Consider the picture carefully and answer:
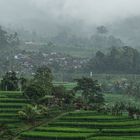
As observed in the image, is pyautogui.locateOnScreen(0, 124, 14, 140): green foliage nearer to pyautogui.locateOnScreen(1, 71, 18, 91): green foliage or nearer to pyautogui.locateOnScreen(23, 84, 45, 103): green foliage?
pyautogui.locateOnScreen(23, 84, 45, 103): green foliage

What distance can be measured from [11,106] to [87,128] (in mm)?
9613

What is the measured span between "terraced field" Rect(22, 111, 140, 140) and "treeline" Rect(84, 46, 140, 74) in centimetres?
6436

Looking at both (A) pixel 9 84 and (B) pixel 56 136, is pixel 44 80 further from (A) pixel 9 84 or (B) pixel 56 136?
(B) pixel 56 136

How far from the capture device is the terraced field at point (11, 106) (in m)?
50.6

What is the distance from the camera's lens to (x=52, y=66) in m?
125

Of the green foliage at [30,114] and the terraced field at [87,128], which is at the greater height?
the green foliage at [30,114]

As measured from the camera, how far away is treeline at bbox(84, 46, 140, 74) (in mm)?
119188

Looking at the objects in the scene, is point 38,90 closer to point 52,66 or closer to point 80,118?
point 80,118

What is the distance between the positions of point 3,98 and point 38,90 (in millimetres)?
3933

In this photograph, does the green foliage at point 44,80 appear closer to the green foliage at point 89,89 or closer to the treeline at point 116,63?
the green foliage at point 89,89

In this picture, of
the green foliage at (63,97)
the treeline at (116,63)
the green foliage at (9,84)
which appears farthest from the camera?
the treeline at (116,63)


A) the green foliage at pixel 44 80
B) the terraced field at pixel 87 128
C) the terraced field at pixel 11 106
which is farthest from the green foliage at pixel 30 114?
the green foliage at pixel 44 80

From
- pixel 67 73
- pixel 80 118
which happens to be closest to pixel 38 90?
pixel 80 118

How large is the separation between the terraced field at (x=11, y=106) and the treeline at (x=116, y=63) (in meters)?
60.4
